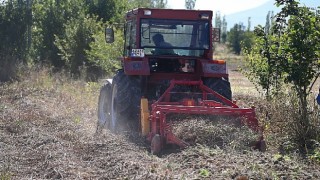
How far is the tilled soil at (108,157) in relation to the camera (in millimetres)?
6902

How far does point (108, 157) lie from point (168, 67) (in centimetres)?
309

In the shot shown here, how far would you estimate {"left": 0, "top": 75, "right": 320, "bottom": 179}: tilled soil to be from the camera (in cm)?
690

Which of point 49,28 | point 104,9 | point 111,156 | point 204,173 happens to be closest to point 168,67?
point 111,156

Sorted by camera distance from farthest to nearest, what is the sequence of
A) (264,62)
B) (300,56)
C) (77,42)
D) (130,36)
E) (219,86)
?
(77,42) < (264,62) < (130,36) < (219,86) < (300,56)

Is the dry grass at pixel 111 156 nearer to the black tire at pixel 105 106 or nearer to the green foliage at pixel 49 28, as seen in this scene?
the black tire at pixel 105 106

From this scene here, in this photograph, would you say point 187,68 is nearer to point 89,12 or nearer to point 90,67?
point 90,67

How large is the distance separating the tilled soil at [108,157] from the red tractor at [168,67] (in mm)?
685

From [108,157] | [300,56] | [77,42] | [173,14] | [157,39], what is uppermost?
[173,14]

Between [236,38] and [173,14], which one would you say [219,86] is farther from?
[236,38]

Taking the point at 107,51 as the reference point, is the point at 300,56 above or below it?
above

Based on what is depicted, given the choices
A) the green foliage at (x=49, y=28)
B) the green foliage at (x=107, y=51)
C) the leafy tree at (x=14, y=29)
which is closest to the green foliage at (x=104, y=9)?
the green foliage at (x=49, y=28)

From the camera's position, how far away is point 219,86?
1040cm

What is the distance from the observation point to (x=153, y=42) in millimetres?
10664

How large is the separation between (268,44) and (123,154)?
3.61 meters
